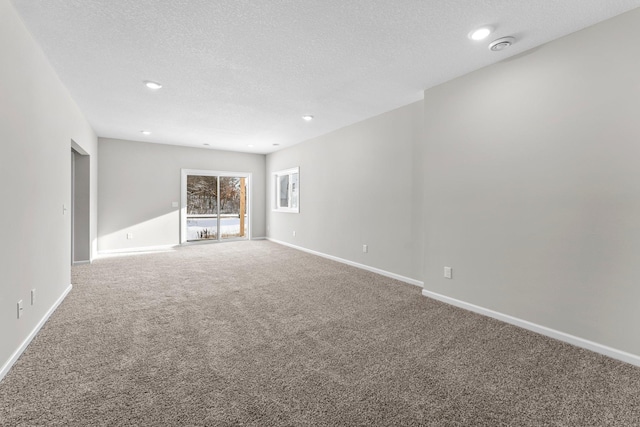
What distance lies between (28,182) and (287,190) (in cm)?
538

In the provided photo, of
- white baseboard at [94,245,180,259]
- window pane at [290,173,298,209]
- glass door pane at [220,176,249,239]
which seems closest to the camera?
white baseboard at [94,245,180,259]

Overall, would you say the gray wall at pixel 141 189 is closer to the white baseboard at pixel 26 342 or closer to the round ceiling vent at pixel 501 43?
the white baseboard at pixel 26 342

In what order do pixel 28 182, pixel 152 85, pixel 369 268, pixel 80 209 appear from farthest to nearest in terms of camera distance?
pixel 80 209 → pixel 369 268 → pixel 152 85 → pixel 28 182

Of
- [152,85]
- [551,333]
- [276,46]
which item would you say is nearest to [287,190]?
[152,85]

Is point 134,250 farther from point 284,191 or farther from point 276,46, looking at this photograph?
point 276,46

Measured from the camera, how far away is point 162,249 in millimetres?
6629

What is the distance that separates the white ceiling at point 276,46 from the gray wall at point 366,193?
1.87ft

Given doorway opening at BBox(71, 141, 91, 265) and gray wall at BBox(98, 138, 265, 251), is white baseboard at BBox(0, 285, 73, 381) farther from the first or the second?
gray wall at BBox(98, 138, 265, 251)

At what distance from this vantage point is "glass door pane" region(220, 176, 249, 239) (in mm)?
7656

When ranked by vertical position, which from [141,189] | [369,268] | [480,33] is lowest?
[369,268]

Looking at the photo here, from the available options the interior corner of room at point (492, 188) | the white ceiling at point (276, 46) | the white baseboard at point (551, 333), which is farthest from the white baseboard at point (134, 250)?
the white baseboard at point (551, 333)

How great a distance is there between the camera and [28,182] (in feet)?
7.55

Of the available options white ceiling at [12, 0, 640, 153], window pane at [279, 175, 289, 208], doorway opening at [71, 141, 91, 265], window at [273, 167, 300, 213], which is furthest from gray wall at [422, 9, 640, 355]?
doorway opening at [71, 141, 91, 265]

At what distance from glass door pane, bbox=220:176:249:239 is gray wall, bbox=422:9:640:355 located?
5.87 metres
